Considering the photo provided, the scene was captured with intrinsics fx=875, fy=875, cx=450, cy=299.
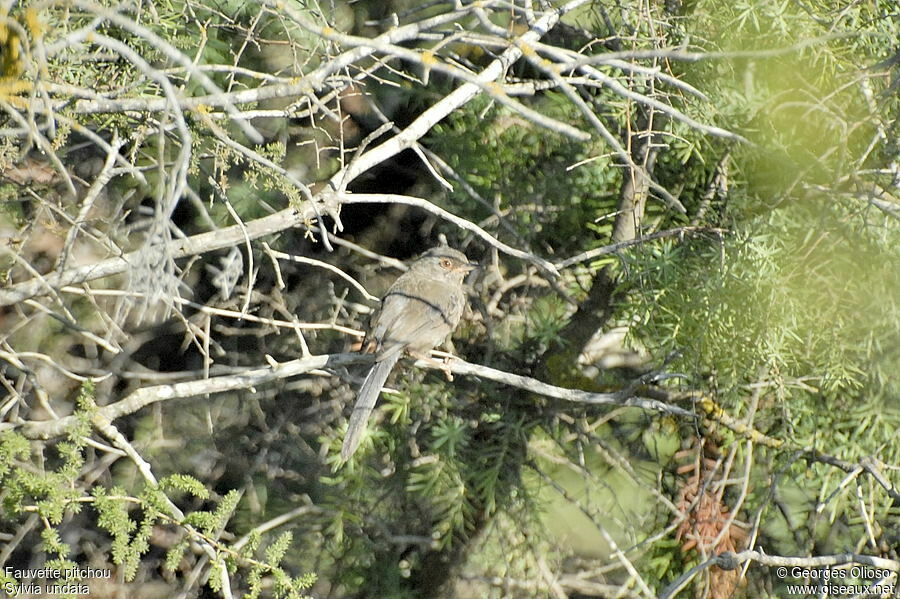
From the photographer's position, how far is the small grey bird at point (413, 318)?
443 centimetres

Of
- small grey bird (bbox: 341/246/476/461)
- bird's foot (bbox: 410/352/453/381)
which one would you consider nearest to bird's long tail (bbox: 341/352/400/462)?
small grey bird (bbox: 341/246/476/461)

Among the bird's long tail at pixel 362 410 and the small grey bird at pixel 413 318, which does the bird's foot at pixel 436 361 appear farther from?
the bird's long tail at pixel 362 410

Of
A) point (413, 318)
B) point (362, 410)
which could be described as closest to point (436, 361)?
point (413, 318)

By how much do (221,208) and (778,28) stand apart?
3087 mm

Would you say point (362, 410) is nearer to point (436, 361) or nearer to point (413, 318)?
point (436, 361)

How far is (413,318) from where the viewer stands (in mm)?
4723

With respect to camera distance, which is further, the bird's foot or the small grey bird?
the bird's foot

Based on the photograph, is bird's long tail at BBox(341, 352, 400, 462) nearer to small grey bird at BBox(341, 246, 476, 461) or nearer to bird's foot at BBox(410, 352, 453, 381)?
small grey bird at BBox(341, 246, 476, 461)

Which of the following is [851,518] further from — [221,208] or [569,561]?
[221,208]

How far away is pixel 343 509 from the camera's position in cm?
496

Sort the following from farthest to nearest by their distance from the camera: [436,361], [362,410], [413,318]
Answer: [413,318]
[436,361]
[362,410]

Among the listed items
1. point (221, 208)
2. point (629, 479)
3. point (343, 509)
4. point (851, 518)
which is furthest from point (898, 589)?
point (221, 208)

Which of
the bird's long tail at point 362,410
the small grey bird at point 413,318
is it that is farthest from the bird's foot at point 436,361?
the bird's long tail at point 362,410

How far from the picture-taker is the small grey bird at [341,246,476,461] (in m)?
4.43
